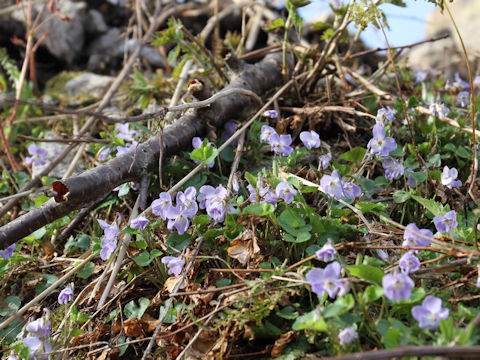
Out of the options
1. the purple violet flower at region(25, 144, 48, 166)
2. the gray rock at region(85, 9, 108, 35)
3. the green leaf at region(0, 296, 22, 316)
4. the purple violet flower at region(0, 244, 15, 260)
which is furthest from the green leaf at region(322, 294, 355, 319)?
the gray rock at region(85, 9, 108, 35)

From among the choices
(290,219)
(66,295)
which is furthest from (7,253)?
(290,219)

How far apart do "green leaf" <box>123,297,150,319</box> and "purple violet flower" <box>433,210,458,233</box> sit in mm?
1273

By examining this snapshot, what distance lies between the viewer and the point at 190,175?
93.6 inches

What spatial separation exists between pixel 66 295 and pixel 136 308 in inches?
13.2

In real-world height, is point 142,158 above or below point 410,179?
above

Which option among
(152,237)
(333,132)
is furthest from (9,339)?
(333,132)

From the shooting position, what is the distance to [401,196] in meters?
2.20

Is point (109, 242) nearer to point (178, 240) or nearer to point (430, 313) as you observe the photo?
point (178, 240)

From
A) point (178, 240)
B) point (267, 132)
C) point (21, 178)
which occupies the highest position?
point (267, 132)

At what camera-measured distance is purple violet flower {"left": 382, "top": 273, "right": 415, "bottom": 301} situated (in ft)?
4.83

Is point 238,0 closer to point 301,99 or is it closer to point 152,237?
point 301,99

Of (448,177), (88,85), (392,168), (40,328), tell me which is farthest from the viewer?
(88,85)

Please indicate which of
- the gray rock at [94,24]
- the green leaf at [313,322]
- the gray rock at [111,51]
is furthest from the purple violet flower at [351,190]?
the gray rock at [94,24]

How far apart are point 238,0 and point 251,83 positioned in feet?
10.2
